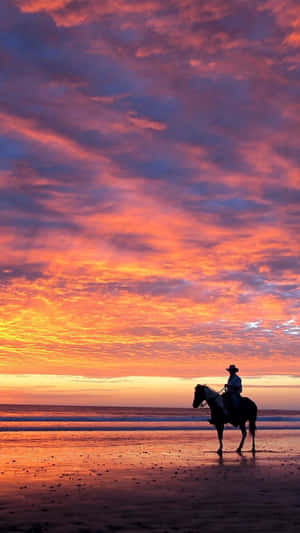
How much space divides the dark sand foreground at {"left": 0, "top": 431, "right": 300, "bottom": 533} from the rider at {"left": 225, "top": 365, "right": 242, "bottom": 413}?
206cm

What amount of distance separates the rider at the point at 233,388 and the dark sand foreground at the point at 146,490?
81.2 inches

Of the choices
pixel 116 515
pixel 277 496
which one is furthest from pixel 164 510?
pixel 277 496

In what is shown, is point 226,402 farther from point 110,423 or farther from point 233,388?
point 110,423

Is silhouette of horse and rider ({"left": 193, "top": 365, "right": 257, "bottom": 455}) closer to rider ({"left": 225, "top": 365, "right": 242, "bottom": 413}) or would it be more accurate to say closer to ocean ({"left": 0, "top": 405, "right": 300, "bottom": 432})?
rider ({"left": 225, "top": 365, "right": 242, "bottom": 413})

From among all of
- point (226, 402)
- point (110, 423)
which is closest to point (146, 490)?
point (226, 402)

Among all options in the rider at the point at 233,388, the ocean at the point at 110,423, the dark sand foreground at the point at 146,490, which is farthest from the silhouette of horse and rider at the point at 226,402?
the ocean at the point at 110,423

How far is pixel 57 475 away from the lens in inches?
604

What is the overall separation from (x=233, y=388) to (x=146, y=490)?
10556 mm

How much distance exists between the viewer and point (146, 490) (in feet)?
42.7

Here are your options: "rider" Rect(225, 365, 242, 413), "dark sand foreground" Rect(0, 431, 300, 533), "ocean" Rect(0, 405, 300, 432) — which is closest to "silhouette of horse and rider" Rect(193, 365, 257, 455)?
"rider" Rect(225, 365, 242, 413)

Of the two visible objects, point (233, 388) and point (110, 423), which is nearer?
point (233, 388)

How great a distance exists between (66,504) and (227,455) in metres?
12.0

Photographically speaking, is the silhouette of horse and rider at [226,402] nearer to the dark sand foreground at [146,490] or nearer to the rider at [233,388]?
the rider at [233,388]

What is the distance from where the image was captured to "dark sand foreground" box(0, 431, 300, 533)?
9422 mm
